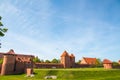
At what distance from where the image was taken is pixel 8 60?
65188 mm

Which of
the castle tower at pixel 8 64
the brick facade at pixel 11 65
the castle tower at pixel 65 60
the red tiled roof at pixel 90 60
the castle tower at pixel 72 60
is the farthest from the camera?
the red tiled roof at pixel 90 60

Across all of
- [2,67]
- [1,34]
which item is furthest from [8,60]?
[1,34]

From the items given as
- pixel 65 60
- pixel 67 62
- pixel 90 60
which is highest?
pixel 90 60

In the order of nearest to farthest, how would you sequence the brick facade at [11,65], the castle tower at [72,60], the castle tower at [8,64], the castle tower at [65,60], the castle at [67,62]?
the castle tower at [8,64]
the brick facade at [11,65]
the castle at [67,62]
the castle tower at [65,60]
the castle tower at [72,60]

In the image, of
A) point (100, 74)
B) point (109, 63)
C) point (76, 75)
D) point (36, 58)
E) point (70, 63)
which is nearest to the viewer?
point (76, 75)

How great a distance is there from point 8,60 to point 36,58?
38.0 m

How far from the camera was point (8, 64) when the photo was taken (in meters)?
64.8

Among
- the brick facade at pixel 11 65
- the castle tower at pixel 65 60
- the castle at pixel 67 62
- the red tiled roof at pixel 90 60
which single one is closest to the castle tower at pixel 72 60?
the castle at pixel 67 62

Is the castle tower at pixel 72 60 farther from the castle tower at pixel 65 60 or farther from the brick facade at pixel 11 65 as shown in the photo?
the brick facade at pixel 11 65

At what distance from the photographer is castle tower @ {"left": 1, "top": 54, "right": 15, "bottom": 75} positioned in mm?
63434

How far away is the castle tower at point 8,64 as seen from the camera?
208ft

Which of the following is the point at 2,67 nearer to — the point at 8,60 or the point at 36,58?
the point at 8,60

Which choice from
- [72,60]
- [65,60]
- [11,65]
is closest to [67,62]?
[65,60]

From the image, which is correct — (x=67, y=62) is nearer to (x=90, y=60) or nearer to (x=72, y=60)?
(x=72, y=60)
